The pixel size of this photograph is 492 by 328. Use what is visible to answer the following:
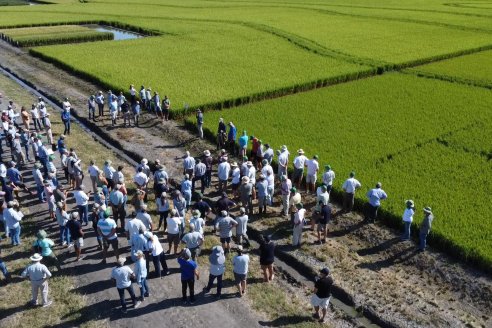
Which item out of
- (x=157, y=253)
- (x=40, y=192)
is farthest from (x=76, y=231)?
(x=40, y=192)

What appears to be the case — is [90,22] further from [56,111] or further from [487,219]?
[487,219]

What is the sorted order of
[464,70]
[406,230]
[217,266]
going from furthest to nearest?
Result: [464,70] < [406,230] < [217,266]

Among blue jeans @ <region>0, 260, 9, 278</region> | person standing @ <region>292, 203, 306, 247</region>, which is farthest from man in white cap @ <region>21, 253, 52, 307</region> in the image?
person standing @ <region>292, 203, 306, 247</region>

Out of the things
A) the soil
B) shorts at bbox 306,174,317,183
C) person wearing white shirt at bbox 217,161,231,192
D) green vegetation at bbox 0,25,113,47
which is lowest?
the soil

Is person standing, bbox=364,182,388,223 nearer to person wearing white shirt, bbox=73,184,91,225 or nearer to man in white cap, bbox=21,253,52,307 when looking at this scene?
person wearing white shirt, bbox=73,184,91,225

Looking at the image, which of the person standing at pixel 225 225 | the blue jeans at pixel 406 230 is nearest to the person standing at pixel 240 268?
the person standing at pixel 225 225

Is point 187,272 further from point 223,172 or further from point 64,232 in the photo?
point 223,172
